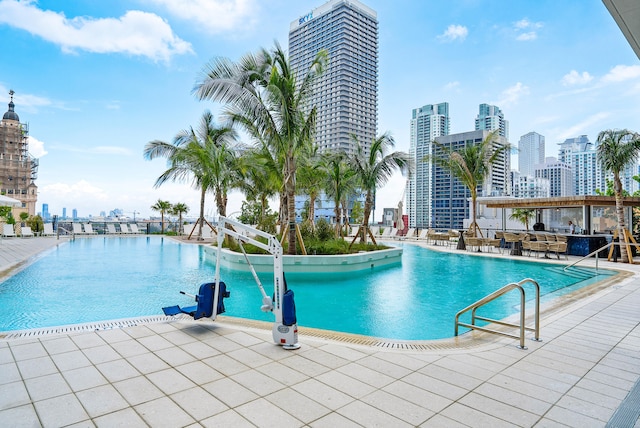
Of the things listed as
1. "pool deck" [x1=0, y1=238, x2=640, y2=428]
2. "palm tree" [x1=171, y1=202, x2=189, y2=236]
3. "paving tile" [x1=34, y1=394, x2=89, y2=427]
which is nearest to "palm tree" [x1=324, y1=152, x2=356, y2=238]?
"pool deck" [x1=0, y1=238, x2=640, y2=428]

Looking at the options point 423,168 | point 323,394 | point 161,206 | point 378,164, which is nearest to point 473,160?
point 378,164

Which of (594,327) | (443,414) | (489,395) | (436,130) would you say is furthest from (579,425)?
(436,130)

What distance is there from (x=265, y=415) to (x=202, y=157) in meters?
14.3

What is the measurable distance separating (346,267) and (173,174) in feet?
43.7

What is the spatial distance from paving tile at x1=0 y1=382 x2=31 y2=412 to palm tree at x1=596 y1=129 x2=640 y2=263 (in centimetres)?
1531

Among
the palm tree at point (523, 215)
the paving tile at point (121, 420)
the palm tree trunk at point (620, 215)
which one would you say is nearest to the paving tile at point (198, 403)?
the paving tile at point (121, 420)

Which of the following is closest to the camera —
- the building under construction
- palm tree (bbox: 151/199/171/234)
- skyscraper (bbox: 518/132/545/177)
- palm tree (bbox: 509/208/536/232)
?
palm tree (bbox: 509/208/536/232)

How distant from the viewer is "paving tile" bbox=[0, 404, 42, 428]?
91.9 inches

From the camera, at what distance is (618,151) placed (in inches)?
458

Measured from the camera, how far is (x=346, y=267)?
36.9 feet

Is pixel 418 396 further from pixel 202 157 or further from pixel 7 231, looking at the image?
pixel 7 231

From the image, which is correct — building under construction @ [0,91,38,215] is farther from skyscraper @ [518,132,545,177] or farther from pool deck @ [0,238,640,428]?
skyscraper @ [518,132,545,177]

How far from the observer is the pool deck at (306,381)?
8.15 ft

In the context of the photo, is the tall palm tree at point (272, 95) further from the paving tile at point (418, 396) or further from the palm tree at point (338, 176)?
the paving tile at point (418, 396)
